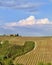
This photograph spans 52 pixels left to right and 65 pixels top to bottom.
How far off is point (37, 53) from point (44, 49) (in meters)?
2.22

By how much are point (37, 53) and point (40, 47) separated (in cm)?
425

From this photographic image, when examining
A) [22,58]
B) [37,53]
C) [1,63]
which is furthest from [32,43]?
[1,63]

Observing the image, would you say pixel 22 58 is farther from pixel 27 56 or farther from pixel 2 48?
pixel 2 48

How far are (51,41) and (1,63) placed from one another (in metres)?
24.7

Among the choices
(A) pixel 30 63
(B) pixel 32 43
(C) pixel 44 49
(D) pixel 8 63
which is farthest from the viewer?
(B) pixel 32 43

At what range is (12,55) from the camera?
53.2m

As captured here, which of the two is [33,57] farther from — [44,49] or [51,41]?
[51,41]

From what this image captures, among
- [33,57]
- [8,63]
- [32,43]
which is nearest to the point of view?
[8,63]

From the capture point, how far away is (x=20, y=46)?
58.8 m

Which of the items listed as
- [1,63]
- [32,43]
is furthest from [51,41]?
[1,63]

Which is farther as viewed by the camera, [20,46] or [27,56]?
[20,46]

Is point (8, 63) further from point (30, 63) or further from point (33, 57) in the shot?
point (33, 57)

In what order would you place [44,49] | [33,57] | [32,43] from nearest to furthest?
[33,57] → [44,49] → [32,43]

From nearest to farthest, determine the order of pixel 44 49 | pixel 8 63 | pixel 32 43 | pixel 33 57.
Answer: pixel 8 63
pixel 33 57
pixel 44 49
pixel 32 43
